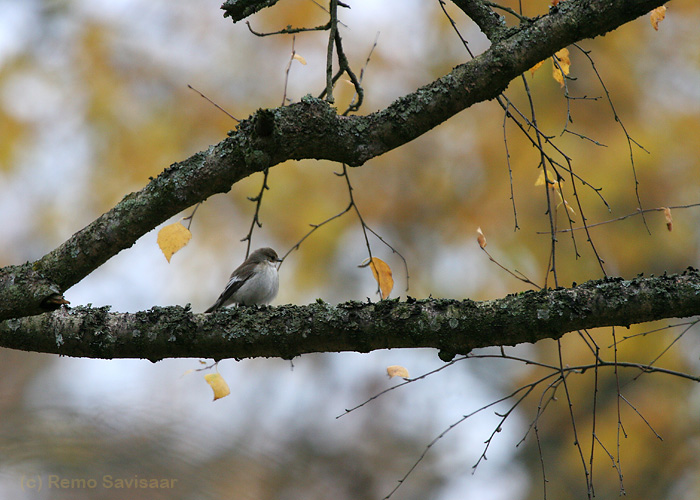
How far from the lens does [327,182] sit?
662 cm

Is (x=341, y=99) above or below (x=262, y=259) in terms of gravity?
above

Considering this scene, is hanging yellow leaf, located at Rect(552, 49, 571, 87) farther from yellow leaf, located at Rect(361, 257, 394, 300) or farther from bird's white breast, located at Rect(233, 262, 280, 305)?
bird's white breast, located at Rect(233, 262, 280, 305)

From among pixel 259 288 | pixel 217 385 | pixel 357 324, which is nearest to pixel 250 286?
pixel 259 288

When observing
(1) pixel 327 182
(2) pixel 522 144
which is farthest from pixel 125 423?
(2) pixel 522 144

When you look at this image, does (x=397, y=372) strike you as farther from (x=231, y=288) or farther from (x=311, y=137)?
(x=231, y=288)

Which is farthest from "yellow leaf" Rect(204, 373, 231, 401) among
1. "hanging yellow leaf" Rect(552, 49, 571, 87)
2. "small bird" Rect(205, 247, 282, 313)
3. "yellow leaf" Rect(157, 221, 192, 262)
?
"small bird" Rect(205, 247, 282, 313)

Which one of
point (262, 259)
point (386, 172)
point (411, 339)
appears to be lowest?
point (411, 339)

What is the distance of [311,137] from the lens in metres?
2.35

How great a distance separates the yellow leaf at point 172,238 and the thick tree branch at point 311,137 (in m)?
0.20

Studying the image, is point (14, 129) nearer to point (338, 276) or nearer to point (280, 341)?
point (338, 276)

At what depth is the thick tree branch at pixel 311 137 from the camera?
233 centimetres

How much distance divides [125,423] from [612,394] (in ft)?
16.9

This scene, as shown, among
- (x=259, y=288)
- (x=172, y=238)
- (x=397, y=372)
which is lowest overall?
(x=397, y=372)

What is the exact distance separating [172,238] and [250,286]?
2.49 m
